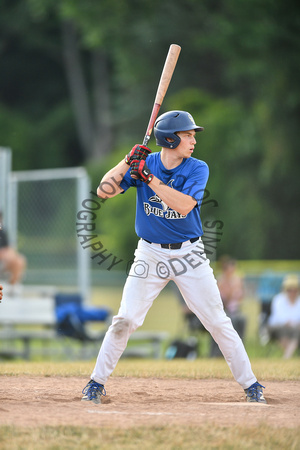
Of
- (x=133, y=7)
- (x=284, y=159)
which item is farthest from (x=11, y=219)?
(x=133, y=7)

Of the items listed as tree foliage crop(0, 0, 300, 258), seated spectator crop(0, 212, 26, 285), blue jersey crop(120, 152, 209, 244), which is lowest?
seated spectator crop(0, 212, 26, 285)

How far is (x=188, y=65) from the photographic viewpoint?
35.8 meters

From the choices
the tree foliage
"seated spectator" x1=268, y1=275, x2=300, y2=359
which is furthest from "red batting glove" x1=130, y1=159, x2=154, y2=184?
the tree foliage

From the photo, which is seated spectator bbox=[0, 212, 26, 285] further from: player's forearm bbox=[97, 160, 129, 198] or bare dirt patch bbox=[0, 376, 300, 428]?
player's forearm bbox=[97, 160, 129, 198]

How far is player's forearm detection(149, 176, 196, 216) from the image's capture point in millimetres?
5312

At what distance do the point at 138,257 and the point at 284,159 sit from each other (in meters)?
22.9

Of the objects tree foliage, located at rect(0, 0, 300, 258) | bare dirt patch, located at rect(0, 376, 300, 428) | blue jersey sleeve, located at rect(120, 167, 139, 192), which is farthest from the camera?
tree foliage, located at rect(0, 0, 300, 258)

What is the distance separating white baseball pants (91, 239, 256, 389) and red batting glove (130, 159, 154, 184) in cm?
53

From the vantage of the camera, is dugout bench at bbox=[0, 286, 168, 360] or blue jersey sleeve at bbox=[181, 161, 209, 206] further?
dugout bench at bbox=[0, 286, 168, 360]

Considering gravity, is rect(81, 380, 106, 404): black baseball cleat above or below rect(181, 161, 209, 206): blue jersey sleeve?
below

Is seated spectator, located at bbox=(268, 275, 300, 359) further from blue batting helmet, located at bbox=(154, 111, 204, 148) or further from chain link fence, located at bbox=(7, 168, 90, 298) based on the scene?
blue batting helmet, located at bbox=(154, 111, 204, 148)

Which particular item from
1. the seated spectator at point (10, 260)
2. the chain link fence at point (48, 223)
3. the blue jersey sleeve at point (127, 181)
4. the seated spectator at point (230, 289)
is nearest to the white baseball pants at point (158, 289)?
the blue jersey sleeve at point (127, 181)

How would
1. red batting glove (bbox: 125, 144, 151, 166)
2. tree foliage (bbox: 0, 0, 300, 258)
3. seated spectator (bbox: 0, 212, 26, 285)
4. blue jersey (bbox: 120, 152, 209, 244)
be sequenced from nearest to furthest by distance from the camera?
red batting glove (bbox: 125, 144, 151, 166)
blue jersey (bbox: 120, 152, 209, 244)
seated spectator (bbox: 0, 212, 26, 285)
tree foliage (bbox: 0, 0, 300, 258)

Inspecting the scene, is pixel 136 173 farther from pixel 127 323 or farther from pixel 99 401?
pixel 99 401
